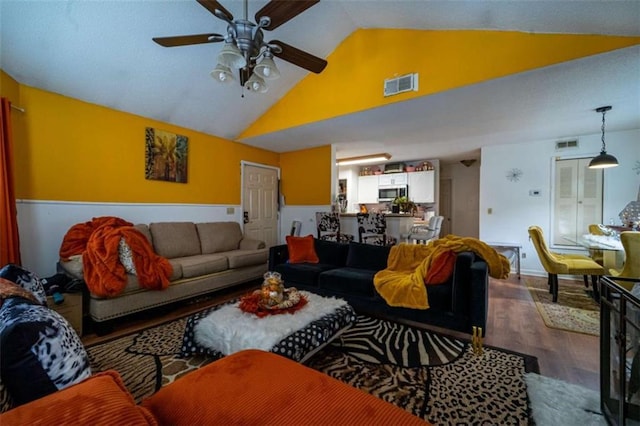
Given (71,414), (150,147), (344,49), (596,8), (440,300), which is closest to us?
(71,414)

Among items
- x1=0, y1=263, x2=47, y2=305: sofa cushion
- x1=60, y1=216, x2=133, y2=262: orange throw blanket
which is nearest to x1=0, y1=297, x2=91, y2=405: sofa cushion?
x1=0, y1=263, x2=47, y2=305: sofa cushion

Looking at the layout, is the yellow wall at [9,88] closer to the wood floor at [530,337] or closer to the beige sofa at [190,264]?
the beige sofa at [190,264]

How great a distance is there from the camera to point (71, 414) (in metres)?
0.59

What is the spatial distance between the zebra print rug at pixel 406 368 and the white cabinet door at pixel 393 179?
5211 mm

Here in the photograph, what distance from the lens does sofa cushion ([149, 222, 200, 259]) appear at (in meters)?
3.59

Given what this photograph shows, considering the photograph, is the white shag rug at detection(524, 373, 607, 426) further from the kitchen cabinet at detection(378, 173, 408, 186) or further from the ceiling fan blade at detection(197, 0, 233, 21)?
the kitchen cabinet at detection(378, 173, 408, 186)

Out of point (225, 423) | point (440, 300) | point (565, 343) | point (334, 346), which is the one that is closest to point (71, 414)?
point (225, 423)

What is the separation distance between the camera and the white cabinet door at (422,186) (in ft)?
22.5

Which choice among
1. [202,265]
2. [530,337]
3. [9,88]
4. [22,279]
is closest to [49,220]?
[9,88]

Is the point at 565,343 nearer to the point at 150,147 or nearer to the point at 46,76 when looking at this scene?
the point at 150,147

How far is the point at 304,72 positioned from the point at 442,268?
319 centimetres

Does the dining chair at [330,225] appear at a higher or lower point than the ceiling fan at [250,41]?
lower

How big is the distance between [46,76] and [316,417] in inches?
158

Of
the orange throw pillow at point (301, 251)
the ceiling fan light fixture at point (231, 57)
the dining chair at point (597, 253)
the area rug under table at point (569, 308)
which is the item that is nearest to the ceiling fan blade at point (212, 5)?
the ceiling fan light fixture at point (231, 57)
